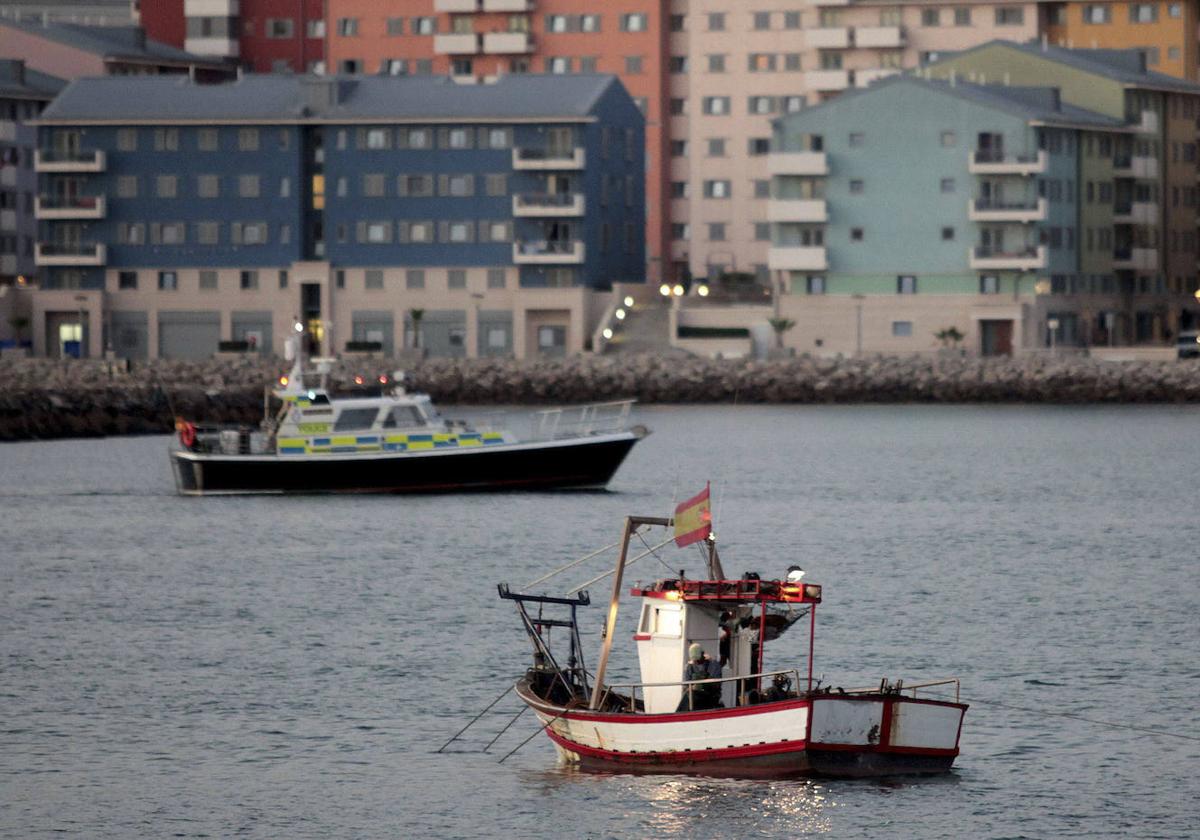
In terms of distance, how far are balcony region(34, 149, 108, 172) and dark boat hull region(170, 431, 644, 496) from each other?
218 feet

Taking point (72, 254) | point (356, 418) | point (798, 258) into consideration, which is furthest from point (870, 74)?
point (356, 418)

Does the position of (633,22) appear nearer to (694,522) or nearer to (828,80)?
(828,80)

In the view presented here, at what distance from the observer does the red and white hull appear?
1120 inches

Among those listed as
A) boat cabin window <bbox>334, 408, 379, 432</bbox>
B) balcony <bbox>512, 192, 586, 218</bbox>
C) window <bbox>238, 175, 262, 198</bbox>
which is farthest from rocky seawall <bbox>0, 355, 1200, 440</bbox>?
boat cabin window <bbox>334, 408, 379, 432</bbox>

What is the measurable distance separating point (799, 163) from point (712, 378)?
14.4 m

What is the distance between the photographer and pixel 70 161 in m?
130

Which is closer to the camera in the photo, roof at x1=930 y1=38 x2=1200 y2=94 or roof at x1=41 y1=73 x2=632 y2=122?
roof at x1=41 y1=73 x2=632 y2=122

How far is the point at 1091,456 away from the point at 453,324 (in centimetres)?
4781

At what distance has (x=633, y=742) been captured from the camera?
97.4 ft

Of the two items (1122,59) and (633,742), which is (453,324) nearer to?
(1122,59)

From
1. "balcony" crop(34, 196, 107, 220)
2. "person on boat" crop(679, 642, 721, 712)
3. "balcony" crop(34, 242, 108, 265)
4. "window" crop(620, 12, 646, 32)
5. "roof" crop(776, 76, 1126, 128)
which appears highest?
"window" crop(620, 12, 646, 32)

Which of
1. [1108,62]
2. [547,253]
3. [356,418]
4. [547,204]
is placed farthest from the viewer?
[1108,62]

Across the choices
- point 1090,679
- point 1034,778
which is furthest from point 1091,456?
point 1034,778

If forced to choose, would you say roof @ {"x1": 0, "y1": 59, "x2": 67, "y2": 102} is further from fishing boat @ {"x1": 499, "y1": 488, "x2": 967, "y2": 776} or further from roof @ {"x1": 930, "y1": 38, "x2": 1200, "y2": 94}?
fishing boat @ {"x1": 499, "y1": 488, "x2": 967, "y2": 776}
